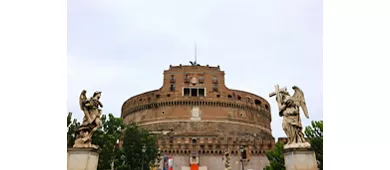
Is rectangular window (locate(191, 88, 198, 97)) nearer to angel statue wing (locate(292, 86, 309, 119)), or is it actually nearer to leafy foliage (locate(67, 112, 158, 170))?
leafy foliage (locate(67, 112, 158, 170))

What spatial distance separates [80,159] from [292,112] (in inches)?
208

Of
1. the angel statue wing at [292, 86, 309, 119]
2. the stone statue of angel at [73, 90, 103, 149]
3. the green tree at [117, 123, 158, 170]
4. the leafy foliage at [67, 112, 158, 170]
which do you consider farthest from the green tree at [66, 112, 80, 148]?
the angel statue wing at [292, 86, 309, 119]

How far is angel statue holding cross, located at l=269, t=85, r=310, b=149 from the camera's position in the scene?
1041cm

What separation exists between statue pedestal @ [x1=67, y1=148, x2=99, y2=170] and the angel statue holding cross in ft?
15.5

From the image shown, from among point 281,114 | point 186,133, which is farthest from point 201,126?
point 281,114

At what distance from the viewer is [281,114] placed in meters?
10.8

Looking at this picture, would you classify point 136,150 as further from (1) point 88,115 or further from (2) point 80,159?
(2) point 80,159

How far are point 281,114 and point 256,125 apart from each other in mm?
52885

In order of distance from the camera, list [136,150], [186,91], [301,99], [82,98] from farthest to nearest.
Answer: [186,91], [136,150], [82,98], [301,99]

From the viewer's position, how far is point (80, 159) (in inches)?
404

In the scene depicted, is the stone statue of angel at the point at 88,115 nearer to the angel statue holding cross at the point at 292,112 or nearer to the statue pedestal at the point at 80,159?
the statue pedestal at the point at 80,159

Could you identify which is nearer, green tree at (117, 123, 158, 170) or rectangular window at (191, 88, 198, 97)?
green tree at (117, 123, 158, 170)

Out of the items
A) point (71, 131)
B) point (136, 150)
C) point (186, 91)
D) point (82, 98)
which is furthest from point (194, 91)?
point (82, 98)
